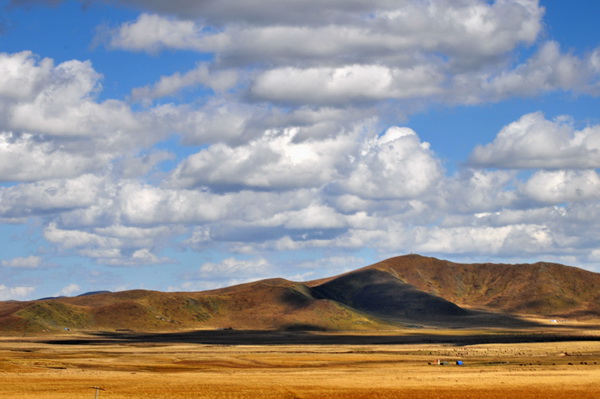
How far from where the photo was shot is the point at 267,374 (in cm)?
9175

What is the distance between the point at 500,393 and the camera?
7025 cm

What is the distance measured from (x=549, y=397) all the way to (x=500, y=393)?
169 inches

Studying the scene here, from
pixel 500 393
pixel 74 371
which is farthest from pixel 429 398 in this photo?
pixel 74 371

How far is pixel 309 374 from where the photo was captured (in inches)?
3588

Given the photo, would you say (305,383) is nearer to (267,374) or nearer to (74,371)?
(267,374)

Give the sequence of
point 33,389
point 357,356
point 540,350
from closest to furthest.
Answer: point 33,389
point 357,356
point 540,350

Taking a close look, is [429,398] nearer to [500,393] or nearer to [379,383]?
[500,393]

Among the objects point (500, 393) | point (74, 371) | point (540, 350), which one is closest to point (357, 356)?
point (540, 350)

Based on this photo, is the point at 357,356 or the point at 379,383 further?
the point at 357,356

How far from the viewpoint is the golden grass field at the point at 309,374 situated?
2785 inches

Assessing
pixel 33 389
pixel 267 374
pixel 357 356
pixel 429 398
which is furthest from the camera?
pixel 357 356

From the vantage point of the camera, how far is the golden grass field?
70.8 meters

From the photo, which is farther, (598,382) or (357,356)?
(357,356)

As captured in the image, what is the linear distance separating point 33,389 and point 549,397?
43.1 meters
